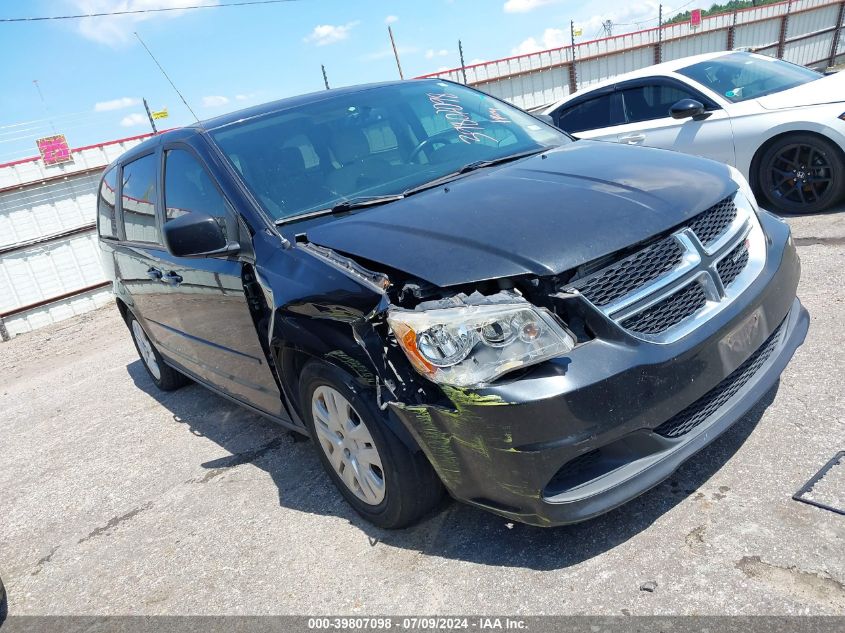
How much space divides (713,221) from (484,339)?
1128 millimetres

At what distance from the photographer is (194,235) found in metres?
2.89

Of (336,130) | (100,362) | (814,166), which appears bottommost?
(100,362)

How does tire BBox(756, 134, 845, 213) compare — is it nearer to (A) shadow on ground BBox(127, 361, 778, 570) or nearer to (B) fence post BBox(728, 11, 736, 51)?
(A) shadow on ground BBox(127, 361, 778, 570)

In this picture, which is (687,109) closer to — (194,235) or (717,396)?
(717,396)

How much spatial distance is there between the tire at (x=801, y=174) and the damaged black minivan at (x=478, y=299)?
344 centimetres

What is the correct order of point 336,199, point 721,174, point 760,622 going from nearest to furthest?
point 760,622
point 721,174
point 336,199

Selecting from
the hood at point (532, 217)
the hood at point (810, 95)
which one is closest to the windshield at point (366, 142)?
the hood at point (532, 217)

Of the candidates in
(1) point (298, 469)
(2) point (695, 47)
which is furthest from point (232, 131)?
(2) point (695, 47)

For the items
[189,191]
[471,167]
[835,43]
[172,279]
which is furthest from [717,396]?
[835,43]

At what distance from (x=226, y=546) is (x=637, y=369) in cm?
201

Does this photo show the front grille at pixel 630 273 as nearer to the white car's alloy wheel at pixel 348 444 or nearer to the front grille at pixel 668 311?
the front grille at pixel 668 311

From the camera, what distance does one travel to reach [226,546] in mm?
3016

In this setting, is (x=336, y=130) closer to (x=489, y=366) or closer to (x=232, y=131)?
(x=232, y=131)

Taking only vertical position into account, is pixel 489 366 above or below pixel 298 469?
above
